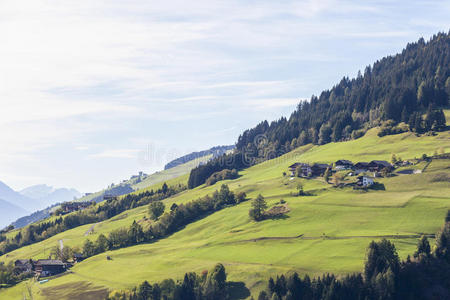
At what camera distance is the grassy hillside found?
104812mm

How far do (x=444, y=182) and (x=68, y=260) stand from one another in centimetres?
12816

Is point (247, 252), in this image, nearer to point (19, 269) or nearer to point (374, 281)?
point (374, 281)

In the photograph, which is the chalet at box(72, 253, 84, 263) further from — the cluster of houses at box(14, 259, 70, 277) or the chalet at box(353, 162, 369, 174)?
the chalet at box(353, 162, 369, 174)

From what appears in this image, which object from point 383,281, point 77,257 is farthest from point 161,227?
point 383,281

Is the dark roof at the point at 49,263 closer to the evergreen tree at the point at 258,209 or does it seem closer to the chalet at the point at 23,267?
the chalet at the point at 23,267

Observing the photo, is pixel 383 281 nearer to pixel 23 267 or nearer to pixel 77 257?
pixel 77 257

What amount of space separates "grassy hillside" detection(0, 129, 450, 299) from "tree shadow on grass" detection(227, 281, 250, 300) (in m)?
1.36

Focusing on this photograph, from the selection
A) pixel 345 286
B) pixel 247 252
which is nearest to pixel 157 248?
pixel 247 252

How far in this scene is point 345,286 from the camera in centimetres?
8975

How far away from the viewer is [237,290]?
327 ft

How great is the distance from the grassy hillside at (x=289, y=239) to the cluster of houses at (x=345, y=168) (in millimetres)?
9004

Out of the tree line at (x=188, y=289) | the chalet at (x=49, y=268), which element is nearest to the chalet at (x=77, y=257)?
the chalet at (x=49, y=268)

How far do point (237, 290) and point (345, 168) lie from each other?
8945cm

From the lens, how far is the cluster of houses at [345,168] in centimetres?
15834
